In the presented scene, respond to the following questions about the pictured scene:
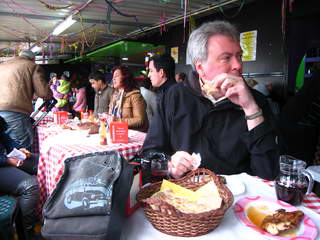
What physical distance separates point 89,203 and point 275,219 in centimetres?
62

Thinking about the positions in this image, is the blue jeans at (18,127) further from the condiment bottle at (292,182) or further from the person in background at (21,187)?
the condiment bottle at (292,182)

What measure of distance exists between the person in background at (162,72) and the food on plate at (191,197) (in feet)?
9.10

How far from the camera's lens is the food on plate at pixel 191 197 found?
3.00 feet

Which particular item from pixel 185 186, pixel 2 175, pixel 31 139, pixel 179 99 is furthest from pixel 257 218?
pixel 31 139

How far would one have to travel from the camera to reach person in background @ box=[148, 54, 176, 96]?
3.75 m

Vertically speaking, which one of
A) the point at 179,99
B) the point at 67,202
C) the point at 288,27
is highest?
the point at 288,27

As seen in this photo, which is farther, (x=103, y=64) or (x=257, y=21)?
(x=103, y=64)

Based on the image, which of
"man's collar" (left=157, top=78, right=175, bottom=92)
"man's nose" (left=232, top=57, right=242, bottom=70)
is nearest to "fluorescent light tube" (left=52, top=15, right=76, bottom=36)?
"man's collar" (left=157, top=78, right=175, bottom=92)

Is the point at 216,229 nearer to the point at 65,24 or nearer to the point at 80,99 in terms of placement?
the point at 65,24

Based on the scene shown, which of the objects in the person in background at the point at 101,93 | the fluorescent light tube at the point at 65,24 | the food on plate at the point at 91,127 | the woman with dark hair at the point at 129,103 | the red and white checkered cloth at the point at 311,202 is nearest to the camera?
the red and white checkered cloth at the point at 311,202

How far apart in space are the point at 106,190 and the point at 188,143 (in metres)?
0.98

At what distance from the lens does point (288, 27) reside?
407 cm

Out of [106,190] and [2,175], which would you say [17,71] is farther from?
[106,190]

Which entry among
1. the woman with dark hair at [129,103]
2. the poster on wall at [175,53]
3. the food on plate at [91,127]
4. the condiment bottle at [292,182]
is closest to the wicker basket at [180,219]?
the condiment bottle at [292,182]
